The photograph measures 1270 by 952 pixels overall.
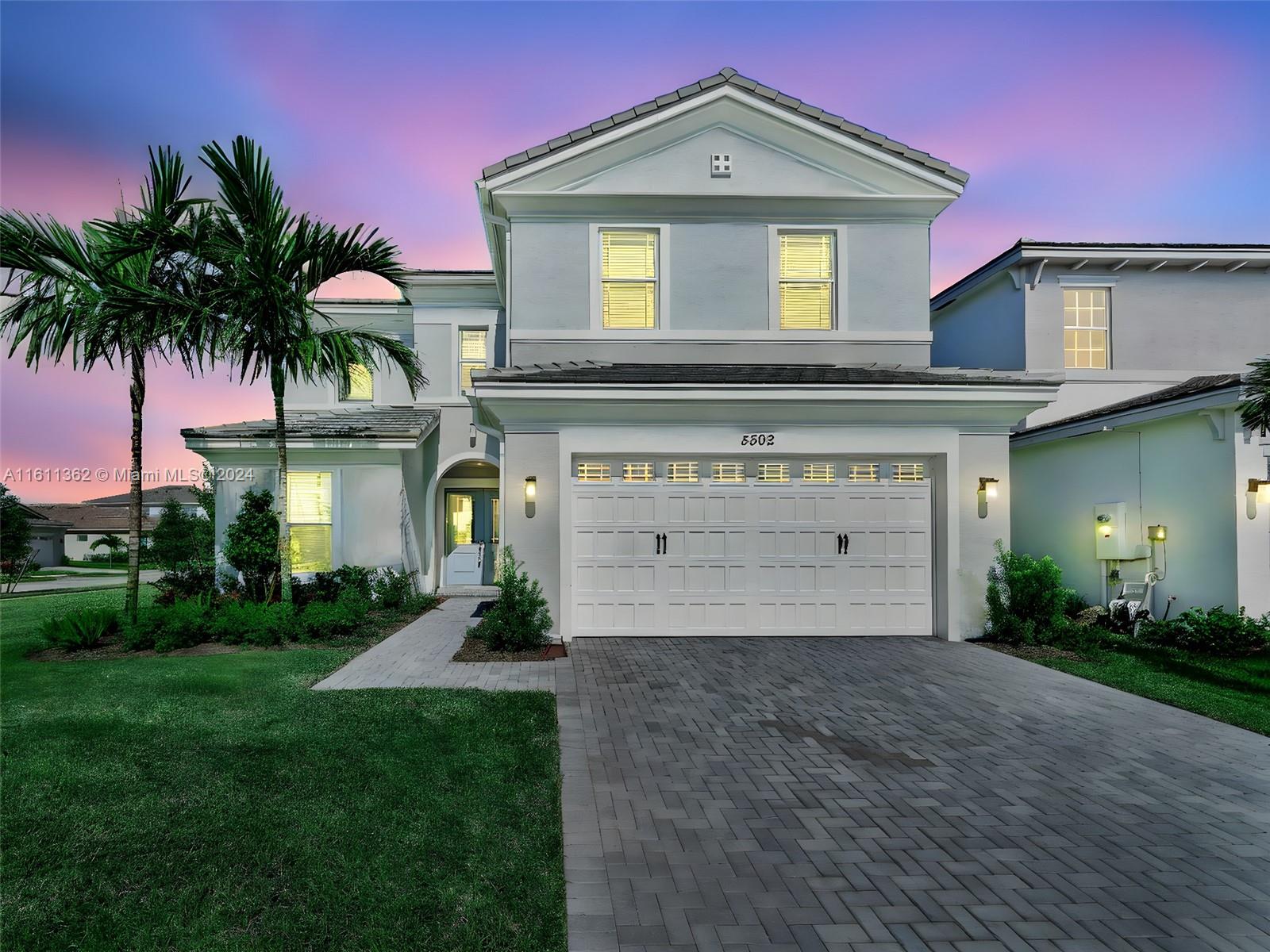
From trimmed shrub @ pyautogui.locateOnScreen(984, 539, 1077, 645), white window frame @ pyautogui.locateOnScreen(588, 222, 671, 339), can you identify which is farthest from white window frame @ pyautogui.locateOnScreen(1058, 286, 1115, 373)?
white window frame @ pyautogui.locateOnScreen(588, 222, 671, 339)

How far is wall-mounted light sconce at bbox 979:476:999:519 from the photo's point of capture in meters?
9.92

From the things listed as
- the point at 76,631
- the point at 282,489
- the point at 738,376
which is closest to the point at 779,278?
the point at 738,376

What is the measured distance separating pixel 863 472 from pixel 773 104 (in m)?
6.46

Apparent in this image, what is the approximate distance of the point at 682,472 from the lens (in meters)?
10.1

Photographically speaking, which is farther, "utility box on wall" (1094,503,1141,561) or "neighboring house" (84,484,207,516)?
"neighboring house" (84,484,207,516)

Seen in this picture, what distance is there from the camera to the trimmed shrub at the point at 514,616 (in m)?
8.98

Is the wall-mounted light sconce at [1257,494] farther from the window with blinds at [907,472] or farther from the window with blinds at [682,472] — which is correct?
the window with blinds at [682,472]

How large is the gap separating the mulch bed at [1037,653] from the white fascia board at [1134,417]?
13.9ft

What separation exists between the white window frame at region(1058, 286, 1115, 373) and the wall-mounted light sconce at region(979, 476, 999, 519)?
19.0ft

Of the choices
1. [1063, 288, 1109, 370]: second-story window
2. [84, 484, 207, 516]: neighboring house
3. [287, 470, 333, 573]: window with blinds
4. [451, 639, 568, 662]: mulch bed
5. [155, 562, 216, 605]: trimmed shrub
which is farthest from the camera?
[84, 484, 207, 516]: neighboring house

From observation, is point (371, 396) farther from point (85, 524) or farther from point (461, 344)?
point (85, 524)

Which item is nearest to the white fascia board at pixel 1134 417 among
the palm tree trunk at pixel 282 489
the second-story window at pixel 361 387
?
the palm tree trunk at pixel 282 489

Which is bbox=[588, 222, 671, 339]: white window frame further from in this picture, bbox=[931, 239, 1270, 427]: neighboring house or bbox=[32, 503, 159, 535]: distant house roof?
bbox=[32, 503, 159, 535]: distant house roof

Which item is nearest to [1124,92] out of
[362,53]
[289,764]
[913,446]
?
[913,446]
